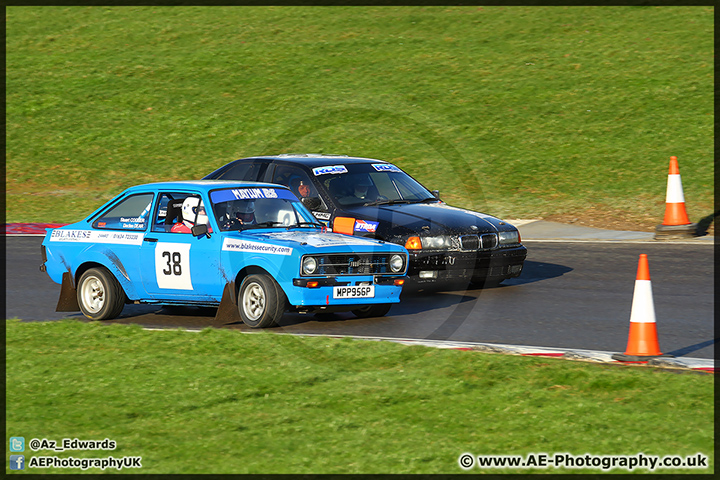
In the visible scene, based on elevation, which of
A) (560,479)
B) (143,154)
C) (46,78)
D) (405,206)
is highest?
(46,78)

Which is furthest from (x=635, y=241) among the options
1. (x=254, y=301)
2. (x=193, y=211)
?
Result: (x=193, y=211)

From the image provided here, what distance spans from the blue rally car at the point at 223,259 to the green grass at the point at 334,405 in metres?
0.94

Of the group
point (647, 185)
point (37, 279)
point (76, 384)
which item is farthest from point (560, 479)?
point (647, 185)

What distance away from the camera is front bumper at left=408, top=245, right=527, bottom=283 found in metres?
10.8

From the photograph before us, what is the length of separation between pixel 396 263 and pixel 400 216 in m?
1.69

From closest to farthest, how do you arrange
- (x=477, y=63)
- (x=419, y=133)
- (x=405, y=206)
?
(x=405, y=206) < (x=419, y=133) < (x=477, y=63)

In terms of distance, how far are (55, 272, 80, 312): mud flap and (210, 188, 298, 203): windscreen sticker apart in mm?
1926

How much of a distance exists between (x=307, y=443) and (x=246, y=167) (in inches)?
292

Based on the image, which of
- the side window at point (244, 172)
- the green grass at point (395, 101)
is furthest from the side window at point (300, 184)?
the green grass at point (395, 101)

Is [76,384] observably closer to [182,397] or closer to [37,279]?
[182,397]

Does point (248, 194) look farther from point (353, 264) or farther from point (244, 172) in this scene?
point (244, 172)

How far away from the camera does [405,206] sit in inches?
464

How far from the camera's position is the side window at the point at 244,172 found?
12.4 metres

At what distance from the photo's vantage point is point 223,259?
9.41 meters
